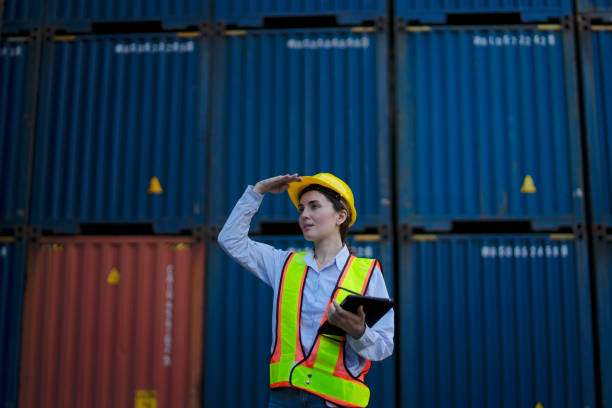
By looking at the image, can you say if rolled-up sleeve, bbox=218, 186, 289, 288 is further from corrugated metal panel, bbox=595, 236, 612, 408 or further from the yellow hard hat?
corrugated metal panel, bbox=595, 236, 612, 408

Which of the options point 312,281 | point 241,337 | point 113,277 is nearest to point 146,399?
point 241,337

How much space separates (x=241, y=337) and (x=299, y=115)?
270 cm

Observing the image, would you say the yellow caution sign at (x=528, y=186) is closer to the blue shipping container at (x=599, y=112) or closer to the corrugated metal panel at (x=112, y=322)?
the blue shipping container at (x=599, y=112)

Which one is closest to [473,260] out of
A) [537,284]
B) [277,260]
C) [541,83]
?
[537,284]

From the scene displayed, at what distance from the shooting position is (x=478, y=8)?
A: 747 cm

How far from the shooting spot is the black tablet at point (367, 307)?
3107mm

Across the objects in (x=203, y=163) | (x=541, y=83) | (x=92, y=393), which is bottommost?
(x=92, y=393)

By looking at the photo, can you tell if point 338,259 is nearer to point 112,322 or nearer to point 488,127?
point 112,322

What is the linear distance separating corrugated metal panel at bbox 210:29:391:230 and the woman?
10.2ft

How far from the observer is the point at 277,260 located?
3836 mm

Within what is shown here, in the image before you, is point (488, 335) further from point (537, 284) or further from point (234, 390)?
point (234, 390)

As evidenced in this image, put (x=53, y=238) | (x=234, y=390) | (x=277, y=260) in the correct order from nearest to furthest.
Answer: (x=277, y=260) < (x=234, y=390) < (x=53, y=238)

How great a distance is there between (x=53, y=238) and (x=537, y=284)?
5590 millimetres

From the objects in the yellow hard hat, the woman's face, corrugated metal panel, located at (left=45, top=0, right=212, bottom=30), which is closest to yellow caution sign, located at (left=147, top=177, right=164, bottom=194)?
corrugated metal panel, located at (left=45, top=0, right=212, bottom=30)
